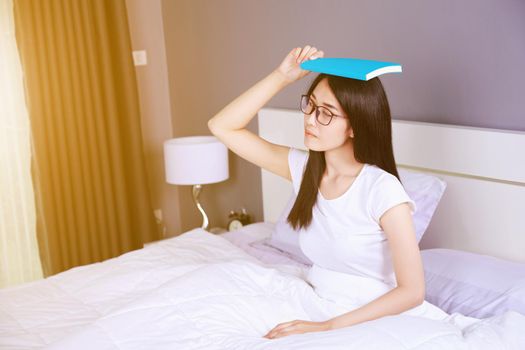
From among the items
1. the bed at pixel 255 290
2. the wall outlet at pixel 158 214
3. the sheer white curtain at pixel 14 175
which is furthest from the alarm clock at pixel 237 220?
the sheer white curtain at pixel 14 175

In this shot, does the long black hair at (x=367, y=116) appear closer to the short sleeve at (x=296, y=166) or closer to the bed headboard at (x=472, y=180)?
the short sleeve at (x=296, y=166)

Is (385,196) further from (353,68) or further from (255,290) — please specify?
(255,290)

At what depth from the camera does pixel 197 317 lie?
1.76 metres

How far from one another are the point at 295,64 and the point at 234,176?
193 cm

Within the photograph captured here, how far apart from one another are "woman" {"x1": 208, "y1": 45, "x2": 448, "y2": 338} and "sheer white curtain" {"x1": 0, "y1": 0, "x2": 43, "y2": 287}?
6.40 ft

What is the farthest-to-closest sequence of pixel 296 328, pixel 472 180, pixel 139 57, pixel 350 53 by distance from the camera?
pixel 139 57, pixel 350 53, pixel 472 180, pixel 296 328

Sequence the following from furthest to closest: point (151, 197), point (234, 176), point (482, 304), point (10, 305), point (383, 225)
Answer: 1. point (151, 197)
2. point (234, 176)
3. point (10, 305)
4. point (482, 304)
5. point (383, 225)

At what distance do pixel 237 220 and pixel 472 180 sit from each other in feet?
5.35

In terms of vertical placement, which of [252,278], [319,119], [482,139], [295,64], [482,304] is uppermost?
[295,64]

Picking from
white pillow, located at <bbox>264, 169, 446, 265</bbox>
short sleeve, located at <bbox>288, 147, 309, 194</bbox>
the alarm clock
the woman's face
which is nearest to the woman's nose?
the woman's face

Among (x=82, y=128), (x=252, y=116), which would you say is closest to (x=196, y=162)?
(x=82, y=128)

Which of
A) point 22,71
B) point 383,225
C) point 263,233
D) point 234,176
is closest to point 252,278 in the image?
point 383,225

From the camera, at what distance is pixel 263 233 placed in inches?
118

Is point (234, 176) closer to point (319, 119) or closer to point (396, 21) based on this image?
point (396, 21)
